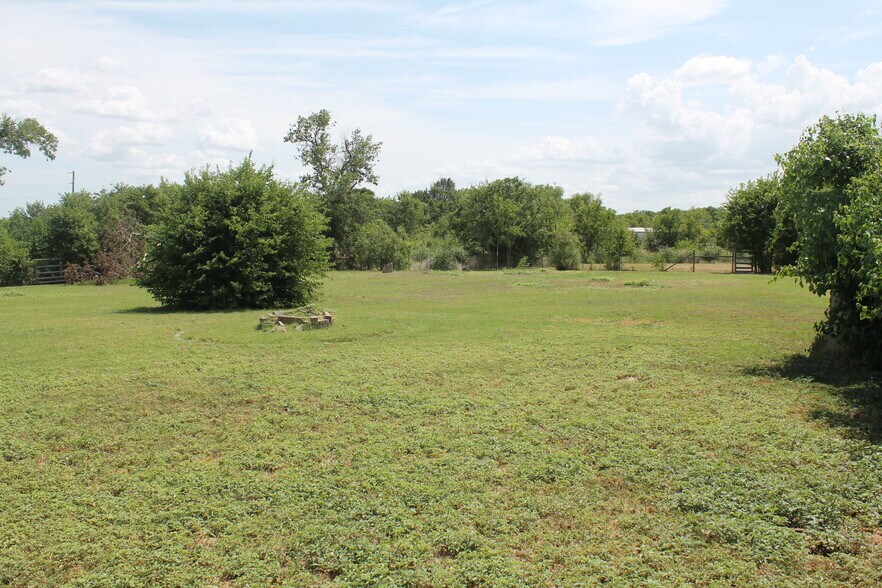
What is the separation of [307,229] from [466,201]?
1290 inches

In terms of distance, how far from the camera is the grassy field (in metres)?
4.30

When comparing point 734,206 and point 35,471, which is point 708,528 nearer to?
point 35,471

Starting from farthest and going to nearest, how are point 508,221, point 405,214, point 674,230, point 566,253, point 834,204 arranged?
point 405,214 → point 674,230 → point 508,221 → point 566,253 → point 834,204

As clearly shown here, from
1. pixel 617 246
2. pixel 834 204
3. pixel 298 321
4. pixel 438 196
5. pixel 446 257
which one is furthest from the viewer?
pixel 438 196

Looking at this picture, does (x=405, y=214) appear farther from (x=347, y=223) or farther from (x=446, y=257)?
(x=446, y=257)

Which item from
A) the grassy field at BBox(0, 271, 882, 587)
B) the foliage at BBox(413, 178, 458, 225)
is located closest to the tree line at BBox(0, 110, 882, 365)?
the grassy field at BBox(0, 271, 882, 587)

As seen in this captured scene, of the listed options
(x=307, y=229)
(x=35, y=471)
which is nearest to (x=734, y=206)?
(x=307, y=229)

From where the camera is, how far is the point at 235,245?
19344 mm

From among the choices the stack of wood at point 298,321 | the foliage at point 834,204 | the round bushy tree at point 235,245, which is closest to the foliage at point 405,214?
the round bushy tree at point 235,245

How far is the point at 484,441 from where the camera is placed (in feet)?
21.3

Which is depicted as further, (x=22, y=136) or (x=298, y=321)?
(x=22, y=136)

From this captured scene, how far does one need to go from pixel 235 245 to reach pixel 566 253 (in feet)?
99.2

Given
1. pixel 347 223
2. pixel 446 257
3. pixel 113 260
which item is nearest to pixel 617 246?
pixel 446 257

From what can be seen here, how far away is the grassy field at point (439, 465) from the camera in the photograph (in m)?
4.30
